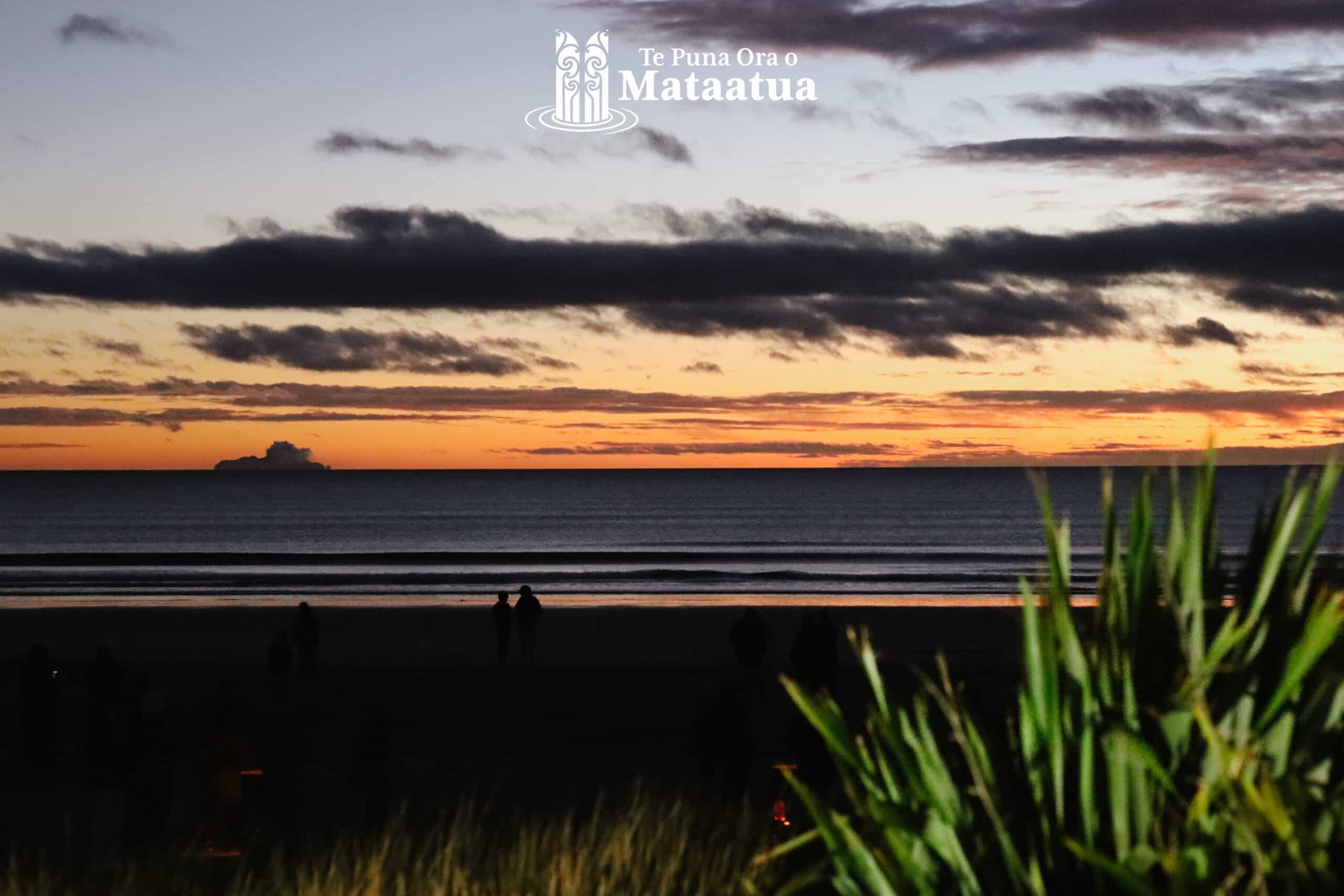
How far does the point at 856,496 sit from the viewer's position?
6471 inches

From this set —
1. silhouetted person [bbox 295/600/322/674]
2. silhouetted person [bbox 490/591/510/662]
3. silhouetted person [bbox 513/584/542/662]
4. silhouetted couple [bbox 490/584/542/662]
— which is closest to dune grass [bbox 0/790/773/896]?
silhouetted person [bbox 295/600/322/674]

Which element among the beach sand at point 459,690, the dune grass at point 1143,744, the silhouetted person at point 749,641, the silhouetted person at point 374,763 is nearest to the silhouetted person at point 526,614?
the beach sand at point 459,690

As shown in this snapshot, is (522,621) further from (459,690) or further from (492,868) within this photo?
(492,868)

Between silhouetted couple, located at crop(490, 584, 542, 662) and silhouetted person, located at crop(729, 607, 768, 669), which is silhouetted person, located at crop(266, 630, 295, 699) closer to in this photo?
silhouetted couple, located at crop(490, 584, 542, 662)

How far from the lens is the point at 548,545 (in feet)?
277

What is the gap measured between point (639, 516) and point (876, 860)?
116 m

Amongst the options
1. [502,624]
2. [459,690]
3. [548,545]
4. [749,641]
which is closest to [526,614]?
[502,624]

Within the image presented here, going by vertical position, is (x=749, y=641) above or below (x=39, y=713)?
below

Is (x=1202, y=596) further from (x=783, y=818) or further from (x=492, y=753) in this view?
(x=492, y=753)

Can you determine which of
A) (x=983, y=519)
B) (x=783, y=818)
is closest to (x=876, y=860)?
(x=783, y=818)

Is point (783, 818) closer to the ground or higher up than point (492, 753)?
higher up

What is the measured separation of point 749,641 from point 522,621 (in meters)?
5.11

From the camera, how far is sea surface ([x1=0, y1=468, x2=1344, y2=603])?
52.7 m

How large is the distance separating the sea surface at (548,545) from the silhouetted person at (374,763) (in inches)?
244
